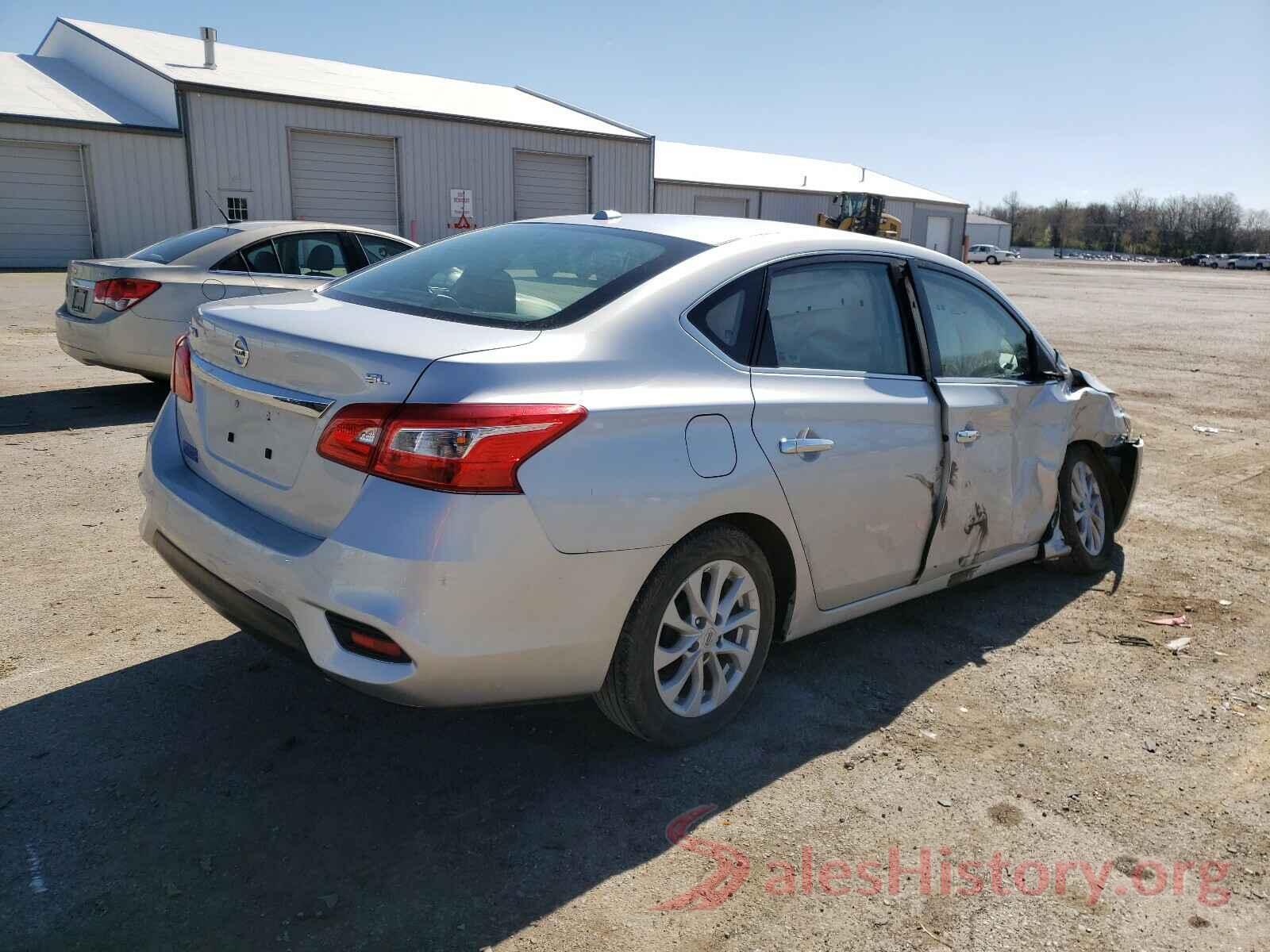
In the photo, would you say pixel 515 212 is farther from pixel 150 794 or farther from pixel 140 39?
pixel 150 794

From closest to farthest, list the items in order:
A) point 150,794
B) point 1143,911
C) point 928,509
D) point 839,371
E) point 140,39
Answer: point 1143,911, point 150,794, point 839,371, point 928,509, point 140,39

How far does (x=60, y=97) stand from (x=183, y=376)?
87.1 feet

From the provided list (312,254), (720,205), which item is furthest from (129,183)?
(720,205)

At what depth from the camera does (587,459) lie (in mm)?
2650

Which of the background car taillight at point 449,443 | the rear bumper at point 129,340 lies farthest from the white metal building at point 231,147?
the background car taillight at point 449,443

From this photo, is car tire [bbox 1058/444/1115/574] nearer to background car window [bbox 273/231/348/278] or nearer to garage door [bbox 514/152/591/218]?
background car window [bbox 273/231/348/278]

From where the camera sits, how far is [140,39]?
27109mm

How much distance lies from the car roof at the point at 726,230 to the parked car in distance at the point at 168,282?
4.13 metres

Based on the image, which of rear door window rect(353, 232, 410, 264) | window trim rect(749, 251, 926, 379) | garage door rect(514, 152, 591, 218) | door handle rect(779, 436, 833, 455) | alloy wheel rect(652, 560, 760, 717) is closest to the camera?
alloy wheel rect(652, 560, 760, 717)

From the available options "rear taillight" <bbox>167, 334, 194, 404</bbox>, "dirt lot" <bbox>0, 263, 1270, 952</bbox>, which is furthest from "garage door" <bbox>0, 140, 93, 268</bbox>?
"rear taillight" <bbox>167, 334, 194, 404</bbox>

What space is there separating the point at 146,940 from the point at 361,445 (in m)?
1.24

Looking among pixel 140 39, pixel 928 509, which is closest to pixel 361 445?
pixel 928 509

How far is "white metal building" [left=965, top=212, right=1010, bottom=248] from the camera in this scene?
87844 mm

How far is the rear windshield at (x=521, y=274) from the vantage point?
3.07 meters
